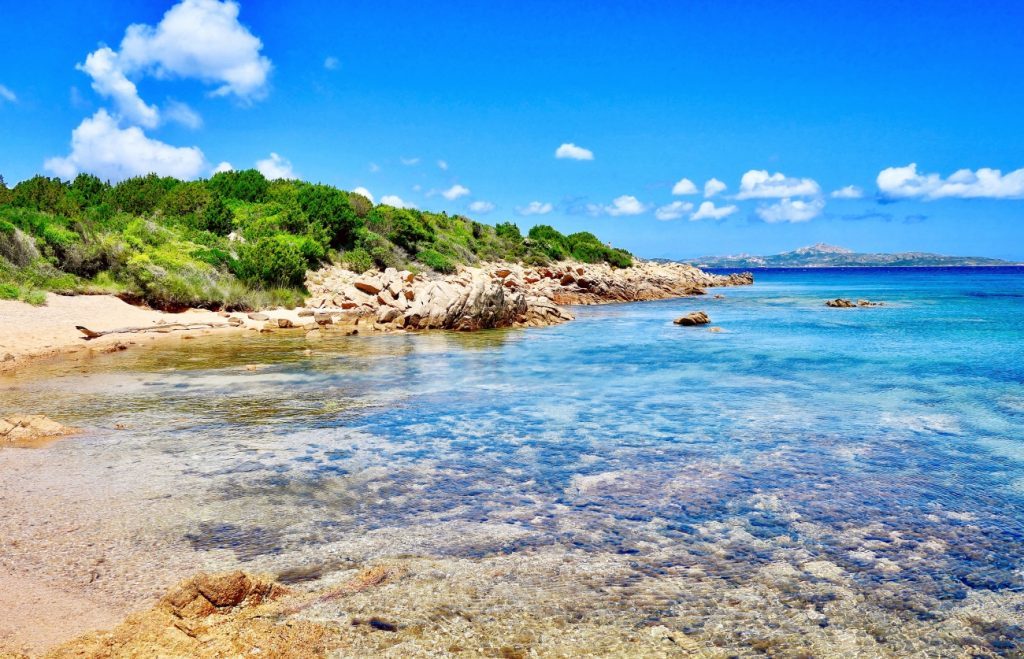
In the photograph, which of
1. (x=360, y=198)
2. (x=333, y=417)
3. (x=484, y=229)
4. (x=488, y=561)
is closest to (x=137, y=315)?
(x=333, y=417)

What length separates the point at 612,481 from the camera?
7.06 m

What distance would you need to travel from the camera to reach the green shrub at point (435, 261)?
4094 cm

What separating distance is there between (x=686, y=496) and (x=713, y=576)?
1.73 metres

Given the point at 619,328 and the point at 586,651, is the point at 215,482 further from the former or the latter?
the point at 619,328

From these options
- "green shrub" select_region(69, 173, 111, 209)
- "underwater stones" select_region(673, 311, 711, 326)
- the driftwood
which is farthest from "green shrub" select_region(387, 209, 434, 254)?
"underwater stones" select_region(673, 311, 711, 326)

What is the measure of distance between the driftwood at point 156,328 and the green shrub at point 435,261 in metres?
19.3

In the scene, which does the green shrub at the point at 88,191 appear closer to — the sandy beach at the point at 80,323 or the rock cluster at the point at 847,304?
the sandy beach at the point at 80,323

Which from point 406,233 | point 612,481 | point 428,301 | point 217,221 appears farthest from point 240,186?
point 612,481

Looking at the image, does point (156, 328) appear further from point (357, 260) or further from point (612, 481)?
point (612, 481)

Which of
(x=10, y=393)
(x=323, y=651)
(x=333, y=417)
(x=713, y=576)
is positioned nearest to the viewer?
(x=323, y=651)

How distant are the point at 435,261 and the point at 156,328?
22.2 metres

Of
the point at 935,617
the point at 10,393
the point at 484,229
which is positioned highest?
the point at 484,229

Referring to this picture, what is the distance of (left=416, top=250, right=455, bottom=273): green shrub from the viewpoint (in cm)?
4094

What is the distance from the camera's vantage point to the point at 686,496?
21.5 ft
